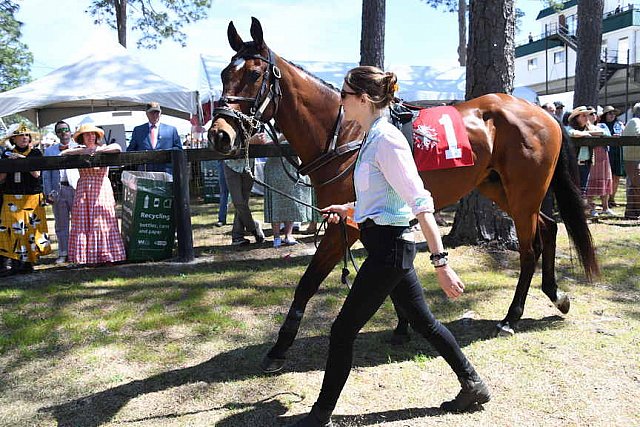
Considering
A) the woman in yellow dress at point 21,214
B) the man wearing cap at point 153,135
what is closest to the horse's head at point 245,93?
the woman in yellow dress at point 21,214

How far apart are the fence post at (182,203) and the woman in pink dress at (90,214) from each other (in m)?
0.77

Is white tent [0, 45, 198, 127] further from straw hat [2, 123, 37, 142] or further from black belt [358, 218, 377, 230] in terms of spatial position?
black belt [358, 218, 377, 230]

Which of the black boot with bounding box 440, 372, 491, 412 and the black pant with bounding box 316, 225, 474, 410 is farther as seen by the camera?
the black boot with bounding box 440, 372, 491, 412

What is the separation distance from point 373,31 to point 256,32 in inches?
249

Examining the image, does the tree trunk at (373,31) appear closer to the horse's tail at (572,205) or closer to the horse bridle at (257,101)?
the horse's tail at (572,205)

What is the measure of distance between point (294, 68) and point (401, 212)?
1.82 metres

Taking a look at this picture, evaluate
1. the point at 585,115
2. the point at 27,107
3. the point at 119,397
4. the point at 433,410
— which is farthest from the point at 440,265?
the point at 27,107

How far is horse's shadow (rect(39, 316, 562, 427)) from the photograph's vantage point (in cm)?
324

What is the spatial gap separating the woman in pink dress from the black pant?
490 centimetres

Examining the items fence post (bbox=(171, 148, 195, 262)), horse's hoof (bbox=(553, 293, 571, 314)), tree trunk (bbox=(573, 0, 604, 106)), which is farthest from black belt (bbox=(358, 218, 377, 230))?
tree trunk (bbox=(573, 0, 604, 106))

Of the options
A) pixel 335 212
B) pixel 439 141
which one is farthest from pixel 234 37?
pixel 439 141

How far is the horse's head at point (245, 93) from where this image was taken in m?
3.54

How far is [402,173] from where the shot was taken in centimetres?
252

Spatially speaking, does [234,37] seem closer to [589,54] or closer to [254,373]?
[254,373]
